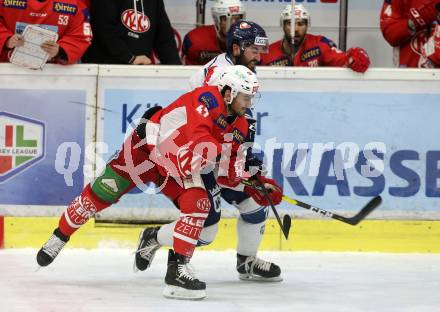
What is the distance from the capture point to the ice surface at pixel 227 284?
5.09 m

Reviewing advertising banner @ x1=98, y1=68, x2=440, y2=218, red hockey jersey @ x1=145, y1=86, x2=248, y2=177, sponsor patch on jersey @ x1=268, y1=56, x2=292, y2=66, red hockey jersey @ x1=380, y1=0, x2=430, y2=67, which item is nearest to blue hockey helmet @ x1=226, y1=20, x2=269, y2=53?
red hockey jersey @ x1=145, y1=86, x2=248, y2=177

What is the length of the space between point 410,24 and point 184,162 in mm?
2469

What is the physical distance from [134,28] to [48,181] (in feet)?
3.70

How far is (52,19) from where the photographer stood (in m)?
6.79

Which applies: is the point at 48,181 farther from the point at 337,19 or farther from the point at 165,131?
the point at 337,19

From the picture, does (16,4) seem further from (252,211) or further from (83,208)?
(252,211)

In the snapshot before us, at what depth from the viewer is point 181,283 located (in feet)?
17.3

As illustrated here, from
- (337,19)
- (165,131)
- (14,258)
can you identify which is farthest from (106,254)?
(337,19)

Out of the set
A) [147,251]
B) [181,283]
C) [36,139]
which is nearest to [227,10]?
[36,139]

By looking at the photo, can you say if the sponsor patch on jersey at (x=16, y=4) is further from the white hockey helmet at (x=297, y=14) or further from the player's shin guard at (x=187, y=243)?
the player's shin guard at (x=187, y=243)

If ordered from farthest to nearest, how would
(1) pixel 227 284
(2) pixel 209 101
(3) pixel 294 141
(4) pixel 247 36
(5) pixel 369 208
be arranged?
(3) pixel 294 141 → (4) pixel 247 36 → (1) pixel 227 284 → (5) pixel 369 208 → (2) pixel 209 101

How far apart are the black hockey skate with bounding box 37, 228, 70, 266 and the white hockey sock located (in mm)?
911

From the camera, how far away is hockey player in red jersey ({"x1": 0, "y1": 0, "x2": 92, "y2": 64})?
21.9 ft

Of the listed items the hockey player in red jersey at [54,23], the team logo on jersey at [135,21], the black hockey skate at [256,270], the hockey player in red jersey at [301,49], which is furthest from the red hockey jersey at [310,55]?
the black hockey skate at [256,270]
